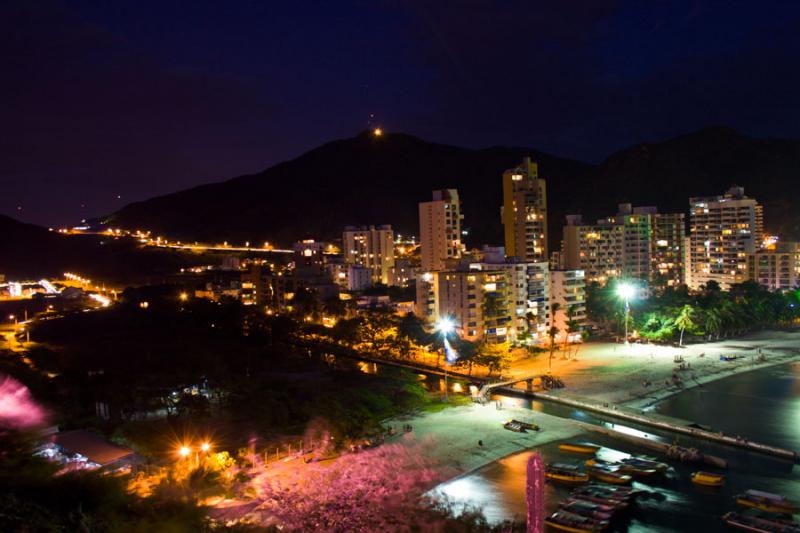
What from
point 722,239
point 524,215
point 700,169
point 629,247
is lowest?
point 629,247

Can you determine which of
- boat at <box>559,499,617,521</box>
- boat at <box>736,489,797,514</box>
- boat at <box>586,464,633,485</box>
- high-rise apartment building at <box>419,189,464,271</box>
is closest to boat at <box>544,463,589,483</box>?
boat at <box>586,464,633,485</box>

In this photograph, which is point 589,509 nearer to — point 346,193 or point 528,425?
point 528,425

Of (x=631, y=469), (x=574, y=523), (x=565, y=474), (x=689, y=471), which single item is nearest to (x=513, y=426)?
(x=565, y=474)

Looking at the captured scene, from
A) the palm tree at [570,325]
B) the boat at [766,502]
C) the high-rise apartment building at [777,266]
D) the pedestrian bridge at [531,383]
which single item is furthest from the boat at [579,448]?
the high-rise apartment building at [777,266]

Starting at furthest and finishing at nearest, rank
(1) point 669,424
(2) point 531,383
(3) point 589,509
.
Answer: (2) point 531,383 → (1) point 669,424 → (3) point 589,509

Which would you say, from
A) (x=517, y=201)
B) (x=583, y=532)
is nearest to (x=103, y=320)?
(x=517, y=201)

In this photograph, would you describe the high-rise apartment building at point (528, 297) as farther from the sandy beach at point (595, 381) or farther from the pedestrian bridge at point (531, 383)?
the pedestrian bridge at point (531, 383)

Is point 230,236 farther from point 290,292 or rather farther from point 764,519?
point 764,519
